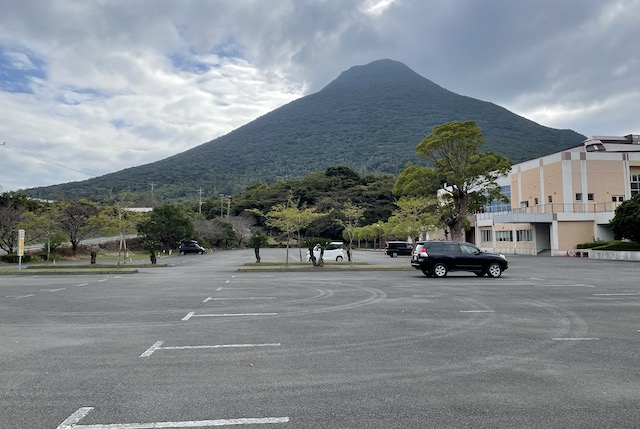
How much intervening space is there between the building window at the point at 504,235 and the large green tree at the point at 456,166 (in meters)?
17.0

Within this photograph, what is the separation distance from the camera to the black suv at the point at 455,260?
19.4 meters

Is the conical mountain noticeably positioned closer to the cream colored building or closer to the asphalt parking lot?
the cream colored building

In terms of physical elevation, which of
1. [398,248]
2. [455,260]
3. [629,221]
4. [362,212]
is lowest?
[455,260]

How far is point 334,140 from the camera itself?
148 metres

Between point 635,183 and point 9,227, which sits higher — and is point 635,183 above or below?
above

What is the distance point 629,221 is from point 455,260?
61.9ft

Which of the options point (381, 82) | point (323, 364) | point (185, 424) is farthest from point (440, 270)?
point (381, 82)

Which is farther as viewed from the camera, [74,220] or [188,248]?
[188,248]

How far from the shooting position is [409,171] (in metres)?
33.5

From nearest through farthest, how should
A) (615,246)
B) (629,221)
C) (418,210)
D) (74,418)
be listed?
(74,418)
(629,221)
(615,246)
(418,210)

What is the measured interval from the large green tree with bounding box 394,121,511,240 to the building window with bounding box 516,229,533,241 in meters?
14.2

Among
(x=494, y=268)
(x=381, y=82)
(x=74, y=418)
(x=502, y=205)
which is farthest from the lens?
(x=381, y=82)

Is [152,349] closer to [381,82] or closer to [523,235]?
[523,235]

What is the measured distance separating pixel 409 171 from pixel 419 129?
118768 mm
